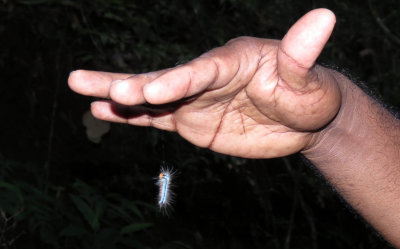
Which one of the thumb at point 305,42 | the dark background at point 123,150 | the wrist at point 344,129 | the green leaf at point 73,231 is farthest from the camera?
the dark background at point 123,150

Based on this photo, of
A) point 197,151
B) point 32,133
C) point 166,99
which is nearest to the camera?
point 166,99

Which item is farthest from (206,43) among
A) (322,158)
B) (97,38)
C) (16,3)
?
(322,158)

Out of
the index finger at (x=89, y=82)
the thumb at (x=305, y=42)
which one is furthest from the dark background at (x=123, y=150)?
the thumb at (x=305, y=42)

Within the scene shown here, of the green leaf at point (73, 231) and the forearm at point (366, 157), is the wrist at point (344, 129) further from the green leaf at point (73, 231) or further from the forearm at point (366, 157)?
the green leaf at point (73, 231)

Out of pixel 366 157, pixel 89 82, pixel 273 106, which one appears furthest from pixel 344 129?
pixel 89 82

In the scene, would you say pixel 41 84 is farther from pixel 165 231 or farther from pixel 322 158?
pixel 322 158

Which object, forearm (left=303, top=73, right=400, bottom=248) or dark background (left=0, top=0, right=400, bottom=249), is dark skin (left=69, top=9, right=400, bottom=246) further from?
dark background (left=0, top=0, right=400, bottom=249)

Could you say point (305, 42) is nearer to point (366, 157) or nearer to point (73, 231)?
point (366, 157)
